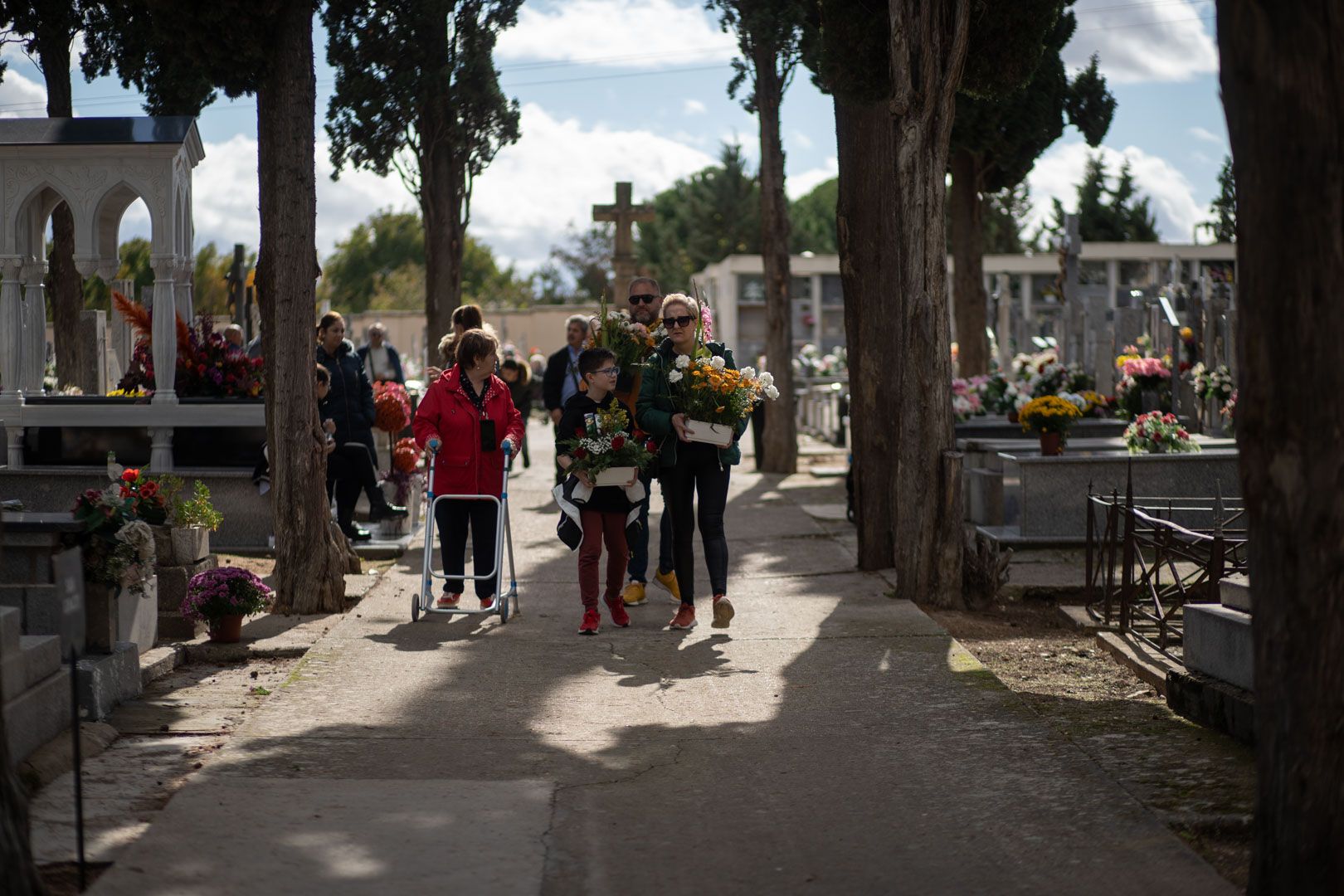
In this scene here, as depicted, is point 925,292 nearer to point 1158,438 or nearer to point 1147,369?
point 1158,438

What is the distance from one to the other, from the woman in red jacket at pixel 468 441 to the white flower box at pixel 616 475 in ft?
2.72

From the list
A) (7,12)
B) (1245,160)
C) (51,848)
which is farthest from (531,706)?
(7,12)

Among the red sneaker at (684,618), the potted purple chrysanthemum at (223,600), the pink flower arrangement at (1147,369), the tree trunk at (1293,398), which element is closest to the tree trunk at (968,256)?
the pink flower arrangement at (1147,369)

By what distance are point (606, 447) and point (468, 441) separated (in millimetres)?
1215

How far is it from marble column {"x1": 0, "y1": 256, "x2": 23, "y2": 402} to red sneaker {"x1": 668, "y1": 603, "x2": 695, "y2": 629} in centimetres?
728

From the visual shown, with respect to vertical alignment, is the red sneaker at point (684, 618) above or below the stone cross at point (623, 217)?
below

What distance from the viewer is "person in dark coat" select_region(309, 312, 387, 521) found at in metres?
12.8

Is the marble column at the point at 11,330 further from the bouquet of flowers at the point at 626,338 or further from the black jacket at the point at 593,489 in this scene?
the black jacket at the point at 593,489

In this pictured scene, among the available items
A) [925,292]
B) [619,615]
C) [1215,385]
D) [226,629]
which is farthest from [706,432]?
[1215,385]

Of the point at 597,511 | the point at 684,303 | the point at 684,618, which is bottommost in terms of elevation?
the point at 684,618

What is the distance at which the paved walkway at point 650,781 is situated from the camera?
479 cm

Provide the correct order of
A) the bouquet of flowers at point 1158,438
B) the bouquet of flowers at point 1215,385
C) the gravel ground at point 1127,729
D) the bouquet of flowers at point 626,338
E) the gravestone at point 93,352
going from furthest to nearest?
the gravestone at point 93,352 < the bouquet of flowers at point 1215,385 < the bouquet of flowers at point 1158,438 < the bouquet of flowers at point 626,338 < the gravel ground at point 1127,729

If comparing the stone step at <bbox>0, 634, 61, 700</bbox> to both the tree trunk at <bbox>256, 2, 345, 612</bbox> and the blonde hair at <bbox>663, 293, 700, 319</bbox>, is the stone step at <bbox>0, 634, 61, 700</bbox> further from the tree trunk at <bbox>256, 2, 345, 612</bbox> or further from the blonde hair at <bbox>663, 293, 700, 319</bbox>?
the blonde hair at <bbox>663, 293, 700, 319</bbox>

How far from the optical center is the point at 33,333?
48.5 ft
